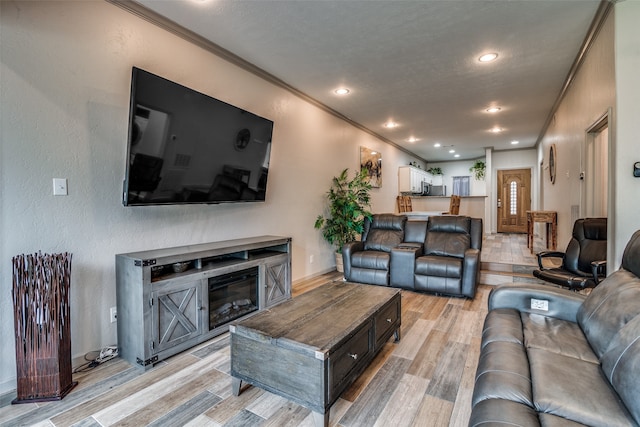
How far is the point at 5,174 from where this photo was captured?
6.25 feet

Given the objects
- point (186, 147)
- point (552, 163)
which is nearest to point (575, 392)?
point (186, 147)

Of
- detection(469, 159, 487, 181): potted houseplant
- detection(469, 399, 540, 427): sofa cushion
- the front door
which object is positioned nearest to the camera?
detection(469, 399, 540, 427): sofa cushion

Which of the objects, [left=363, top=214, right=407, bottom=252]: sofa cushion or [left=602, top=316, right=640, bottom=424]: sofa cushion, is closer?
[left=602, top=316, right=640, bottom=424]: sofa cushion

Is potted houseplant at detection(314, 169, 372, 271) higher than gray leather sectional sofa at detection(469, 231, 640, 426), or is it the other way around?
potted houseplant at detection(314, 169, 372, 271)

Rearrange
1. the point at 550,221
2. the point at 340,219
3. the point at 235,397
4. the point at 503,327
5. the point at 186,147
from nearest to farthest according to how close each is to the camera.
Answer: the point at 503,327 → the point at 235,397 → the point at 186,147 → the point at 340,219 → the point at 550,221

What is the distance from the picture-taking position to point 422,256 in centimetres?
407

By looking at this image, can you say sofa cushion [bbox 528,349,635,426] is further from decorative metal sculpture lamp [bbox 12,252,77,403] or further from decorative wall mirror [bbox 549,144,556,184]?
decorative wall mirror [bbox 549,144,556,184]

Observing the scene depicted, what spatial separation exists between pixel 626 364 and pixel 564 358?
0.28m

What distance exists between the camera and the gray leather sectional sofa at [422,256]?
12.0 ft

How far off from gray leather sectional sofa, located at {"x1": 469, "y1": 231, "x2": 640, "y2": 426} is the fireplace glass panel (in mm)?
2029

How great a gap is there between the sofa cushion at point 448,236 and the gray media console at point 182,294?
2212 millimetres

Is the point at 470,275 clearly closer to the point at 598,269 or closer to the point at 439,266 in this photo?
the point at 439,266

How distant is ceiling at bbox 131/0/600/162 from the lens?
97.8 inches

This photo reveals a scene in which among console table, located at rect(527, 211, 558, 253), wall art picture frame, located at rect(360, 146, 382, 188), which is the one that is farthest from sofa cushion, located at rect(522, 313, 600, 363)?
wall art picture frame, located at rect(360, 146, 382, 188)
